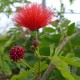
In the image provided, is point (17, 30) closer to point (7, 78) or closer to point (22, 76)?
point (7, 78)

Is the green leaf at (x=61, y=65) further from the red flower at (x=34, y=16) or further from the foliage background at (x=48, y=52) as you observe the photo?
the red flower at (x=34, y=16)

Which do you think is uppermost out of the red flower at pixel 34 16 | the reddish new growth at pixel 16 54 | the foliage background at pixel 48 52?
the red flower at pixel 34 16

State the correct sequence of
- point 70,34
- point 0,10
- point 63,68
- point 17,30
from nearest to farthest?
point 63,68 < point 70,34 < point 0,10 < point 17,30

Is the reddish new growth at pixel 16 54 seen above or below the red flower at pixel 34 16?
below

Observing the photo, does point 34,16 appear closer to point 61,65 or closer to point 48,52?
point 61,65

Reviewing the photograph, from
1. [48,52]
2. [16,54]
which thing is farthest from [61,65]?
[48,52]

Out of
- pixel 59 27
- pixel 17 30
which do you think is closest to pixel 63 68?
pixel 59 27

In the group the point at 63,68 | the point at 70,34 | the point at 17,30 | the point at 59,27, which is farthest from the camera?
the point at 17,30

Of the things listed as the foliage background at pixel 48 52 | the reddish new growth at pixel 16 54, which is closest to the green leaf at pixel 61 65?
the foliage background at pixel 48 52
